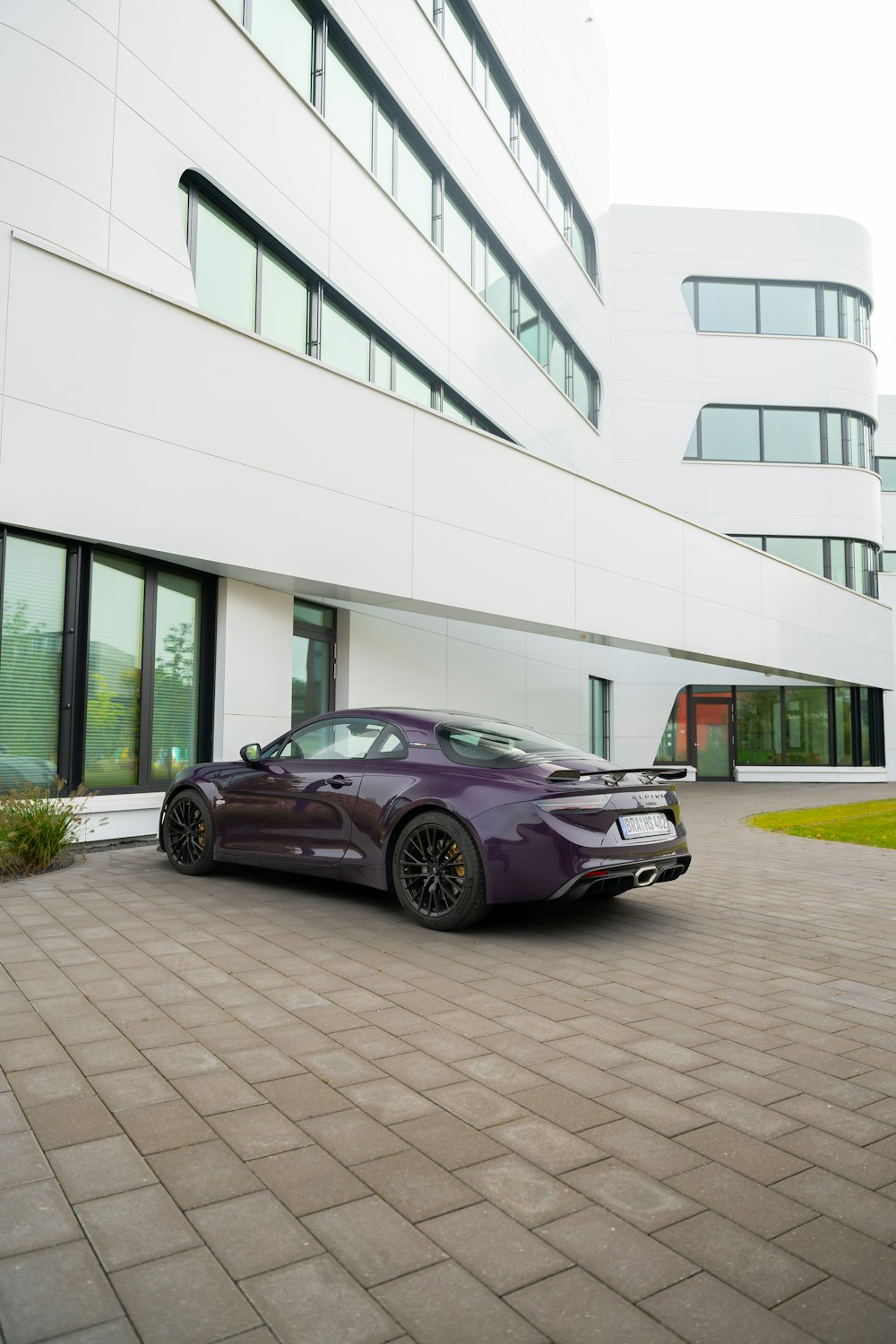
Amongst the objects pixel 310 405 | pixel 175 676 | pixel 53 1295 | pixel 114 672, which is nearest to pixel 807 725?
pixel 310 405

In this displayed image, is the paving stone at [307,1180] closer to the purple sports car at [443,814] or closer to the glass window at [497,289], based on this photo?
the purple sports car at [443,814]

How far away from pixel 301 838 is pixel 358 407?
6.42m

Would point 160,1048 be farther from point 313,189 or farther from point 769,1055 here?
point 313,189

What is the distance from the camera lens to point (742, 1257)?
246 cm

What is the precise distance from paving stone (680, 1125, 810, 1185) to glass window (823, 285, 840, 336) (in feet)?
105

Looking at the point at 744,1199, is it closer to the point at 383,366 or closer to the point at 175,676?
the point at 175,676

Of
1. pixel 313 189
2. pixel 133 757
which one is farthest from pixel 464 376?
pixel 133 757

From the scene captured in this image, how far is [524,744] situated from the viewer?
6801 mm

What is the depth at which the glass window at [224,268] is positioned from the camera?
37.1 feet

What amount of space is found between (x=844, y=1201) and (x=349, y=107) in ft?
49.6

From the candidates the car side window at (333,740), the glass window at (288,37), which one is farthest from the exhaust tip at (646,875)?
the glass window at (288,37)

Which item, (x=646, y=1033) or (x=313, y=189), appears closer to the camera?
(x=646, y=1033)

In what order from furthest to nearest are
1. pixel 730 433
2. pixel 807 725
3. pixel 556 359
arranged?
pixel 730 433
pixel 807 725
pixel 556 359

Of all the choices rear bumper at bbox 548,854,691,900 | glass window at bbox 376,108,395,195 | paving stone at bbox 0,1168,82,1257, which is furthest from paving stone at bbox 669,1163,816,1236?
glass window at bbox 376,108,395,195
